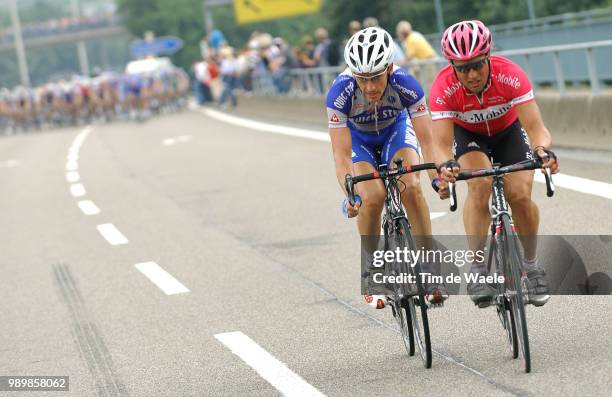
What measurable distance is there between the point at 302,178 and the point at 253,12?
140ft

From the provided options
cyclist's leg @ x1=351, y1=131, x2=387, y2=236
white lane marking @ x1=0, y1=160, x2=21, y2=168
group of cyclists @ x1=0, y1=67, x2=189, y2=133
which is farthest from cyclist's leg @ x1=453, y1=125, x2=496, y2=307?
group of cyclists @ x1=0, y1=67, x2=189, y2=133

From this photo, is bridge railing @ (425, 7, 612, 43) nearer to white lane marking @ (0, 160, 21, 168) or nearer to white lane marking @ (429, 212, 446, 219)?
white lane marking @ (0, 160, 21, 168)

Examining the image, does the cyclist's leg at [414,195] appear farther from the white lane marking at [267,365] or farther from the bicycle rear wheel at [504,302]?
the white lane marking at [267,365]

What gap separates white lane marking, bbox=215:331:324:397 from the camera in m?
6.93

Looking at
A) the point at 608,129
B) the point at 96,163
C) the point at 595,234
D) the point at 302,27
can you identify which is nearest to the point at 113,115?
the point at 96,163

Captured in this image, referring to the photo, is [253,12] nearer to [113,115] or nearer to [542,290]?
[113,115]

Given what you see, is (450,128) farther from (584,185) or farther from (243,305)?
(584,185)

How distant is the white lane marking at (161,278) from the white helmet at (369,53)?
4.05 metres

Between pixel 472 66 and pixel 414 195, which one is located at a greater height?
pixel 472 66

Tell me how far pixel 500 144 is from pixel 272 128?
22.5 m

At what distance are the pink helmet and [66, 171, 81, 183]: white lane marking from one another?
16123 millimetres

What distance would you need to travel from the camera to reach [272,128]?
2981 centimetres

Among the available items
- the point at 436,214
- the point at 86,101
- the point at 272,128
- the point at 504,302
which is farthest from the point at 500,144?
the point at 86,101

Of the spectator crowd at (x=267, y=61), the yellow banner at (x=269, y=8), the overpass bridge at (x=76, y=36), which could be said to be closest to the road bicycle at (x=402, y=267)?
the spectator crowd at (x=267, y=61)
